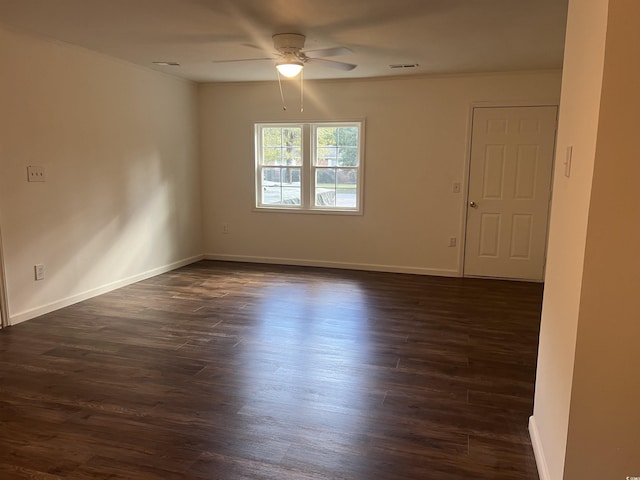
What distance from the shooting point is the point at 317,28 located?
11.7ft

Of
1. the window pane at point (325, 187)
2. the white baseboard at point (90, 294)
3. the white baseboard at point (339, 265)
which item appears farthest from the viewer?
the window pane at point (325, 187)

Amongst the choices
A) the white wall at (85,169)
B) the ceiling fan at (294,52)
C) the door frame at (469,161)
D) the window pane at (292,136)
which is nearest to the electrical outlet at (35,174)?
the white wall at (85,169)

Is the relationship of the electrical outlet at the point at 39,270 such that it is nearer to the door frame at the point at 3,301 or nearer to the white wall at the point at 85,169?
the white wall at the point at 85,169

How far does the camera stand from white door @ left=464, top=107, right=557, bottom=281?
17.0 feet

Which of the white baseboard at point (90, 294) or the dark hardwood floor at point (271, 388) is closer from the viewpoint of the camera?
the dark hardwood floor at point (271, 388)

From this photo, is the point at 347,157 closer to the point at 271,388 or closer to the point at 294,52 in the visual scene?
the point at 294,52

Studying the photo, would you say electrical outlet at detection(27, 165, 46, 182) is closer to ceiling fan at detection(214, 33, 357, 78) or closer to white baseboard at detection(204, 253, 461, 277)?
ceiling fan at detection(214, 33, 357, 78)

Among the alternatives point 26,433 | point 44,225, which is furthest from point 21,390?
point 44,225

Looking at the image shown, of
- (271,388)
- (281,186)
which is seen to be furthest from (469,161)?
(271,388)

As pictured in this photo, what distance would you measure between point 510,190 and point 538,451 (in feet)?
12.6

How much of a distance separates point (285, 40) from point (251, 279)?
2814 mm

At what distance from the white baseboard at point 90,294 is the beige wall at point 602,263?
4114 millimetres

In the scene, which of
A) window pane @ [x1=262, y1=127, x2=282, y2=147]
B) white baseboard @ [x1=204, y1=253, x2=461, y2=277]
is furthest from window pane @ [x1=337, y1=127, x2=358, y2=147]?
white baseboard @ [x1=204, y1=253, x2=461, y2=277]

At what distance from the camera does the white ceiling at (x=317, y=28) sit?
3092mm
